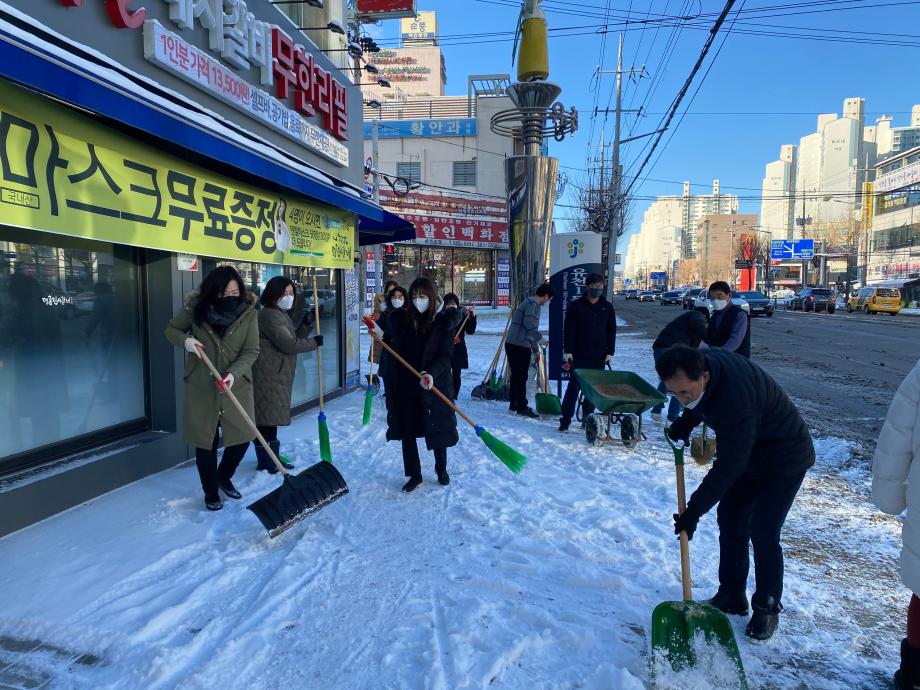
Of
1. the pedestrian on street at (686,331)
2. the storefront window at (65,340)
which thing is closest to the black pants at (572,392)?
the pedestrian on street at (686,331)

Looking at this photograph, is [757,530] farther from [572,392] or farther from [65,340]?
[65,340]

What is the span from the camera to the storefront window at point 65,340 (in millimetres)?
3896

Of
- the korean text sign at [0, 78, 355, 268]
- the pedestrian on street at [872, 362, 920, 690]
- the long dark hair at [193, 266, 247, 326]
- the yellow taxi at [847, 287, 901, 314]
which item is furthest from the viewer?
the yellow taxi at [847, 287, 901, 314]

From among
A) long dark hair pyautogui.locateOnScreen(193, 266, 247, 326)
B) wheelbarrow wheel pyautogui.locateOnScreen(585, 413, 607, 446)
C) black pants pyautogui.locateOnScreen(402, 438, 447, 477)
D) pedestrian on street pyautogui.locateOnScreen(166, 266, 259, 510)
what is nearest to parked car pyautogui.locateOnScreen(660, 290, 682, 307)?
wheelbarrow wheel pyautogui.locateOnScreen(585, 413, 607, 446)

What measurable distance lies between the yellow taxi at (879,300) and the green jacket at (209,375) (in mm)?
39640

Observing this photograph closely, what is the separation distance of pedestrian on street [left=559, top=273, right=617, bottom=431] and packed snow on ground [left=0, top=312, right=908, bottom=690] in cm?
173

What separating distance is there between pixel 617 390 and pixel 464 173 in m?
26.1

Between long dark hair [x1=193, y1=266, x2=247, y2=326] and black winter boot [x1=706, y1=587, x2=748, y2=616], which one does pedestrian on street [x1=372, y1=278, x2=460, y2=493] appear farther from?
black winter boot [x1=706, y1=587, x2=748, y2=616]

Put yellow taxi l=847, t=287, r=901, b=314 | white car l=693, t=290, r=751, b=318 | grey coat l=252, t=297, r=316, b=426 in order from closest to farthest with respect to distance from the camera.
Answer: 1. grey coat l=252, t=297, r=316, b=426
2. white car l=693, t=290, r=751, b=318
3. yellow taxi l=847, t=287, r=901, b=314

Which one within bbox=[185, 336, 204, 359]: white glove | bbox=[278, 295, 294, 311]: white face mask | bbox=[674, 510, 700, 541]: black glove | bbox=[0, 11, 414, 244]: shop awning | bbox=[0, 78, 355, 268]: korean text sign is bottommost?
bbox=[674, 510, 700, 541]: black glove

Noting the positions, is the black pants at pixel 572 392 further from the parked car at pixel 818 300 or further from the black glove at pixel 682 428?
the parked car at pixel 818 300

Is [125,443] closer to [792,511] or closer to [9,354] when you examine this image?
[9,354]

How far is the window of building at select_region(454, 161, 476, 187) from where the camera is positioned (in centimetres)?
2988

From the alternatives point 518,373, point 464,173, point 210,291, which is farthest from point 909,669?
point 464,173
